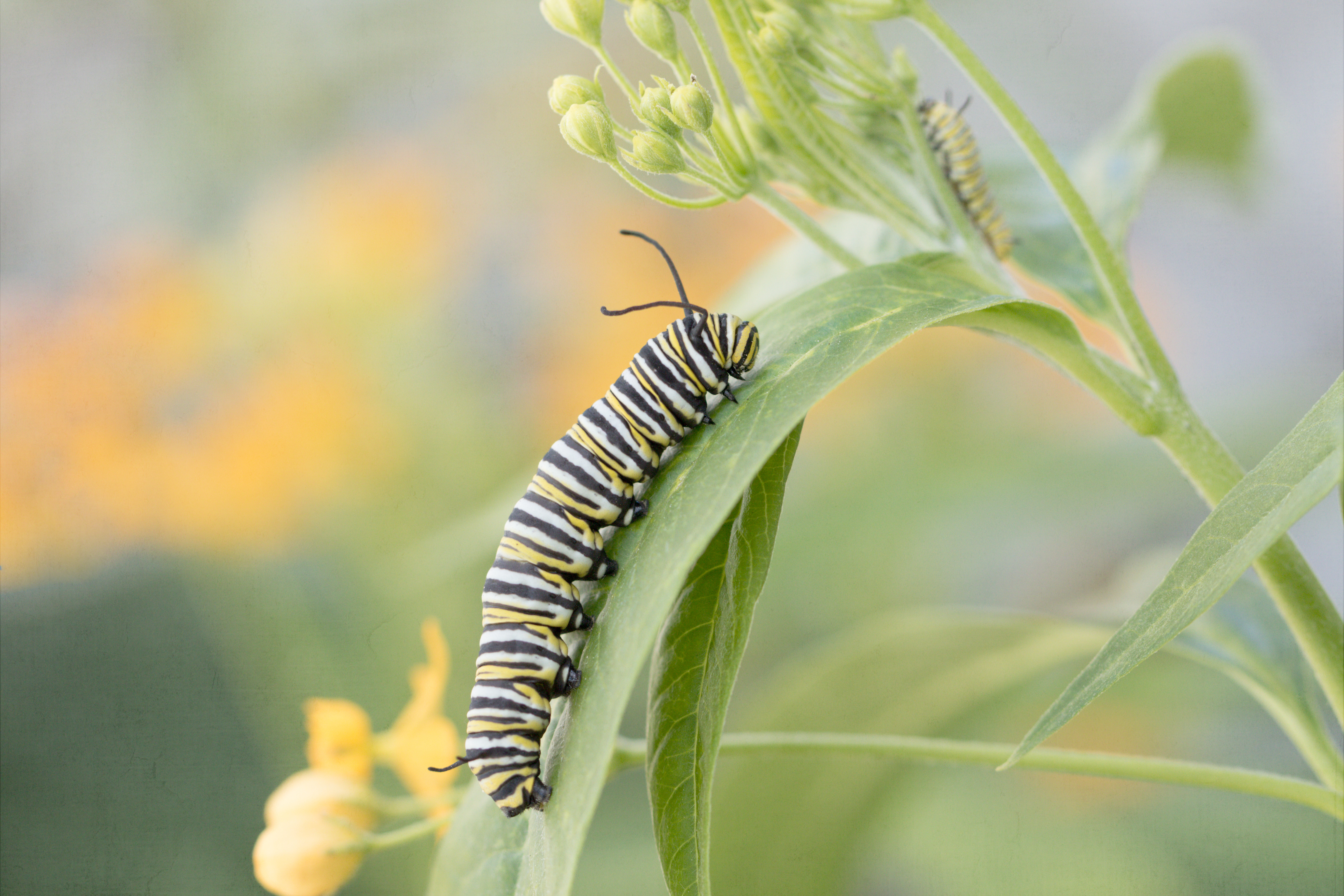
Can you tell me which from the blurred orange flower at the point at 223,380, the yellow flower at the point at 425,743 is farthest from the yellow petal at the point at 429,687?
the blurred orange flower at the point at 223,380

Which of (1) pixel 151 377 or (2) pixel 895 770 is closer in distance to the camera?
(2) pixel 895 770

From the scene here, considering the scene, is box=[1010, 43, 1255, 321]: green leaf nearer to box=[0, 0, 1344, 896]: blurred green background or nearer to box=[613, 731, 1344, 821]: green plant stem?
box=[0, 0, 1344, 896]: blurred green background

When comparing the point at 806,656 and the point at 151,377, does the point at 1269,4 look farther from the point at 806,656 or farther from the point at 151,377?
the point at 151,377

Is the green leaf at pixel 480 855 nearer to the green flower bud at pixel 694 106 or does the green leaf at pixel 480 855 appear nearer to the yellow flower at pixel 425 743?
the yellow flower at pixel 425 743

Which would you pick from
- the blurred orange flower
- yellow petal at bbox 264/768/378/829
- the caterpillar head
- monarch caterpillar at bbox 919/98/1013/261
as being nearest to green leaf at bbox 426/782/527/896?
yellow petal at bbox 264/768/378/829

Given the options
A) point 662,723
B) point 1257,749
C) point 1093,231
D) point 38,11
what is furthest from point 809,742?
point 38,11

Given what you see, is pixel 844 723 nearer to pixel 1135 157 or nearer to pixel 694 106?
pixel 1135 157

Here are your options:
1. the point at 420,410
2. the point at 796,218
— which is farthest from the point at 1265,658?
the point at 420,410
